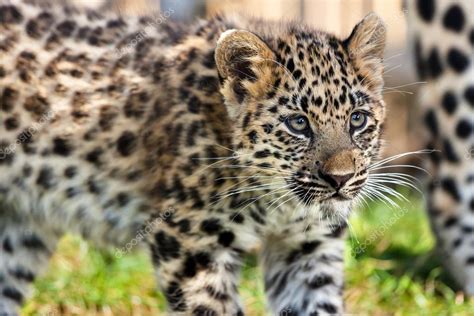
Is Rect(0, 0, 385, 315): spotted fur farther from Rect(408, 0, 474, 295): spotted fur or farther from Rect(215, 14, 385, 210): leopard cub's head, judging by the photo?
Rect(408, 0, 474, 295): spotted fur

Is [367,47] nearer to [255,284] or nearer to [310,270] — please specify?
[310,270]

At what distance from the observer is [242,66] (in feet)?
18.5

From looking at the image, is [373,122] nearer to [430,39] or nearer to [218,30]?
[218,30]

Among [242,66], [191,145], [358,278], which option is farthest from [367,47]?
[358,278]

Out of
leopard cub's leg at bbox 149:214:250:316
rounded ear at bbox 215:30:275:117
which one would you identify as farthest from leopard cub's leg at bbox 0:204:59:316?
rounded ear at bbox 215:30:275:117

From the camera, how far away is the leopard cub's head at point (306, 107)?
5.38 metres

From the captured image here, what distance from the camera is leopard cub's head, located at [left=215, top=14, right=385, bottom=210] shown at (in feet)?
17.6

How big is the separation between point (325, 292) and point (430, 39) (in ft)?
6.93

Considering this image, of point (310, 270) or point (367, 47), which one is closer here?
→ point (367, 47)

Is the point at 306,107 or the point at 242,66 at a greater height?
the point at 242,66

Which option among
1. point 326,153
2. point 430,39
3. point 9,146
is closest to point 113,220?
point 9,146

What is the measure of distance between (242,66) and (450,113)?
7.01 feet

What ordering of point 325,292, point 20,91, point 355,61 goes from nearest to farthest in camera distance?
point 355,61 → point 325,292 → point 20,91

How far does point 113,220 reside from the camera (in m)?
6.40
